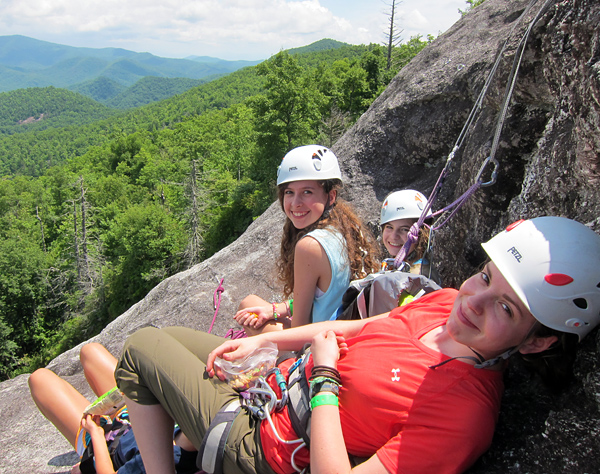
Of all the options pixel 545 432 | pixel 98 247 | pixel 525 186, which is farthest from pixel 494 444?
pixel 98 247

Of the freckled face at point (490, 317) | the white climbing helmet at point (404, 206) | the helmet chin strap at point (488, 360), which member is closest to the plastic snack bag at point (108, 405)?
the helmet chin strap at point (488, 360)

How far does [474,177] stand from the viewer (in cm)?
324

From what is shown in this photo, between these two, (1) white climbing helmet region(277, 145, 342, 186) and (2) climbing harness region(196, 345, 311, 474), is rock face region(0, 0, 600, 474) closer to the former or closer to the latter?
(2) climbing harness region(196, 345, 311, 474)

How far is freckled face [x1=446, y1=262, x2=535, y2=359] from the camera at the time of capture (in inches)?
64.1

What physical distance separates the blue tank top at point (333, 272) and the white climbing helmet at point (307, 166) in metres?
0.49

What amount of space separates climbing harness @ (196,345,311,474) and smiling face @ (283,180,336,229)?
1.22 metres

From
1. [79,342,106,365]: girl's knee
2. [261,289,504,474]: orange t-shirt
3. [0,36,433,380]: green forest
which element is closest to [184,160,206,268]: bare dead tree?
[0,36,433,380]: green forest

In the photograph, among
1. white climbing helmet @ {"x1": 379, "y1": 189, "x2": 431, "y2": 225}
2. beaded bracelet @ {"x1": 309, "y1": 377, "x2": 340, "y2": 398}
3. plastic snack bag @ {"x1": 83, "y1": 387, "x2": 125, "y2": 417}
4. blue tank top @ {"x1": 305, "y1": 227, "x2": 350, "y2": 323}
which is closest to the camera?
beaded bracelet @ {"x1": 309, "y1": 377, "x2": 340, "y2": 398}

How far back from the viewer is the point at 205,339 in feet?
9.39

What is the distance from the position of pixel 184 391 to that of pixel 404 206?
8.03 ft

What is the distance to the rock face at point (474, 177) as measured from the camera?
1.81 metres

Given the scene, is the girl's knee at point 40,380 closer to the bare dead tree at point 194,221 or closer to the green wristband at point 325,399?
the green wristband at point 325,399

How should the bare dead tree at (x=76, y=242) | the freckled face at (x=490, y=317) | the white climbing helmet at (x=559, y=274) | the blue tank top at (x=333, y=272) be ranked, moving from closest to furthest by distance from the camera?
the white climbing helmet at (x=559, y=274) < the freckled face at (x=490, y=317) < the blue tank top at (x=333, y=272) < the bare dead tree at (x=76, y=242)

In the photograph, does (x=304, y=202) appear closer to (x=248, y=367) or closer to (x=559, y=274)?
(x=248, y=367)
